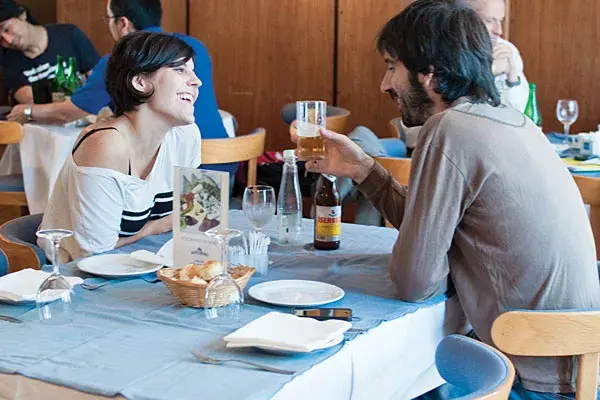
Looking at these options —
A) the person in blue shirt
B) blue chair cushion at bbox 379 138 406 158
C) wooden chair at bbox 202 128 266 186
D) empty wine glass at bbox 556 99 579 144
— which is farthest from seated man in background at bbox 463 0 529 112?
the person in blue shirt

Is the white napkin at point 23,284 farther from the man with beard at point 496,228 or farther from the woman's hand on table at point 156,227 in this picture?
the man with beard at point 496,228

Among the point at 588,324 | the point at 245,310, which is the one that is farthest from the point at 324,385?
the point at 588,324

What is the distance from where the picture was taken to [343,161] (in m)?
2.48

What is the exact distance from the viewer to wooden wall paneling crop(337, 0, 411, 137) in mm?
6105

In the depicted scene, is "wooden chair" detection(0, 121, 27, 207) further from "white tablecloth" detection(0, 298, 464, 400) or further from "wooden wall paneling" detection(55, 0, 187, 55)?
"white tablecloth" detection(0, 298, 464, 400)

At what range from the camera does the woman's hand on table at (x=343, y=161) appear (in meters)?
2.45

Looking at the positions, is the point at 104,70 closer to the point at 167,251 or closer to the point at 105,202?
the point at 105,202

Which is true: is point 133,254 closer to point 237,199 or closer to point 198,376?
point 198,376

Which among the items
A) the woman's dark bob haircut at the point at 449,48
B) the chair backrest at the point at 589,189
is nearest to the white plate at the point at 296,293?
the woman's dark bob haircut at the point at 449,48

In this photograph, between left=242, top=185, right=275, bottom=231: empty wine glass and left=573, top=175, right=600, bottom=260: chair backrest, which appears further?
left=573, top=175, right=600, bottom=260: chair backrest

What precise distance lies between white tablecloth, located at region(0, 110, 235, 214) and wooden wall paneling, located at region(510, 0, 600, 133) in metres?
2.75

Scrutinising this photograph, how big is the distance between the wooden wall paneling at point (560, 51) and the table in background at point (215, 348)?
3478mm

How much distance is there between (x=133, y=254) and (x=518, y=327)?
3.31ft

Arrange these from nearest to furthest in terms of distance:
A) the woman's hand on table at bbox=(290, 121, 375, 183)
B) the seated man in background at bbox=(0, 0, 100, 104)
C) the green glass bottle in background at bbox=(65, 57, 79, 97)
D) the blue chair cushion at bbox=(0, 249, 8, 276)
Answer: the woman's hand on table at bbox=(290, 121, 375, 183) → the blue chair cushion at bbox=(0, 249, 8, 276) → the green glass bottle in background at bbox=(65, 57, 79, 97) → the seated man in background at bbox=(0, 0, 100, 104)
